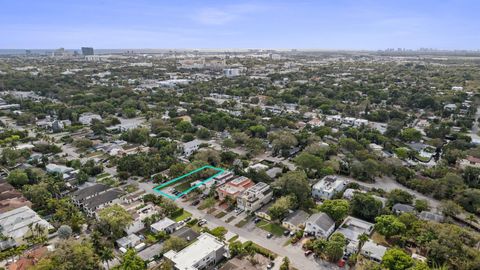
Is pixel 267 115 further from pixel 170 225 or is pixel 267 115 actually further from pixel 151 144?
pixel 170 225

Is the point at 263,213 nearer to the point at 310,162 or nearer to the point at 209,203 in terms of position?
the point at 209,203

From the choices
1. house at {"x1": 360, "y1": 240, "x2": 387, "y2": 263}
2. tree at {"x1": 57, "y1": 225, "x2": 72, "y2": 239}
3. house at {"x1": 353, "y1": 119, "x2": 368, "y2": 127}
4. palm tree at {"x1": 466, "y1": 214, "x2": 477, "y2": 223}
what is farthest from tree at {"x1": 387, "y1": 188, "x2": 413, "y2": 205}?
tree at {"x1": 57, "y1": 225, "x2": 72, "y2": 239}

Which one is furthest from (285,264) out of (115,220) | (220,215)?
(115,220)

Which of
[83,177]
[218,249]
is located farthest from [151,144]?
[218,249]

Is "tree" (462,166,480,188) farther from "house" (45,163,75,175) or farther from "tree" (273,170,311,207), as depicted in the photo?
"house" (45,163,75,175)

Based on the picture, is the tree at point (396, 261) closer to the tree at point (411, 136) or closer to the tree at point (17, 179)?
the tree at point (411, 136)

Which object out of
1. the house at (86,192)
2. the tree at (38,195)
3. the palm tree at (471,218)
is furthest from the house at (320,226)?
the tree at (38,195)
